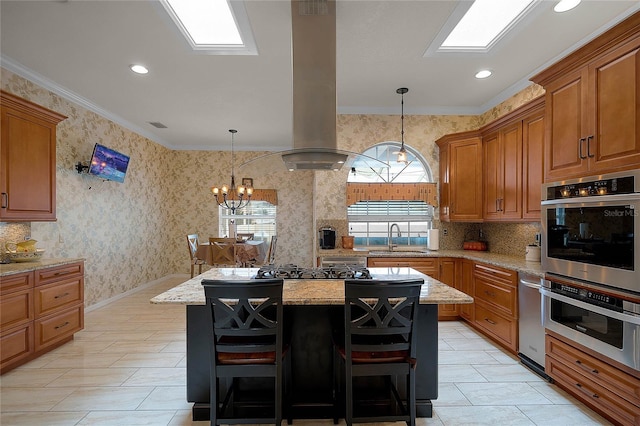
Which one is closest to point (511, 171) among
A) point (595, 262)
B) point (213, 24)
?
point (595, 262)

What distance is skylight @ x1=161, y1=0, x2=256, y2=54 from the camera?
2600mm

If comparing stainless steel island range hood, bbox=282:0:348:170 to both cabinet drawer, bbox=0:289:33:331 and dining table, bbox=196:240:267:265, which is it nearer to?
cabinet drawer, bbox=0:289:33:331

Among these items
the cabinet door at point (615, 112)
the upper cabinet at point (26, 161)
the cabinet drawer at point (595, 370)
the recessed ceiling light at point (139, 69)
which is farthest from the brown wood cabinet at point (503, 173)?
the upper cabinet at point (26, 161)

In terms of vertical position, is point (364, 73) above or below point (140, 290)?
above

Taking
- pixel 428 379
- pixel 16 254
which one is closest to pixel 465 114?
pixel 428 379

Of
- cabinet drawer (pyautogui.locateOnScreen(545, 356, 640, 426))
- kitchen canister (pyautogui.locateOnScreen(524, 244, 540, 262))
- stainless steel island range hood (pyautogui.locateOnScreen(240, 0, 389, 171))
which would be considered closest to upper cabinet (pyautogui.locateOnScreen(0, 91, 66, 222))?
stainless steel island range hood (pyautogui.locateOnScreen(240, 0, 389, 171))

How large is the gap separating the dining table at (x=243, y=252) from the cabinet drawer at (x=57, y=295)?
7.99 ft

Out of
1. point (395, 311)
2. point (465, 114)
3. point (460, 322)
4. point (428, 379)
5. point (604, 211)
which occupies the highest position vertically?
point (465, 114)

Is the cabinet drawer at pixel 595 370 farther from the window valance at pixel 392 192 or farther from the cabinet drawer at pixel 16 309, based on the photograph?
the cabinet drawer at pixel 16 309

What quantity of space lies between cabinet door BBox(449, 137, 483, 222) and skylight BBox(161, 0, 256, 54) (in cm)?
293

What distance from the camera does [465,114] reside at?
4.73m

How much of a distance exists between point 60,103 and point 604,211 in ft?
18.9

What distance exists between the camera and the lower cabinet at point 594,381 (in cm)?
192

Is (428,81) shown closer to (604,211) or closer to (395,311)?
(604,211)
